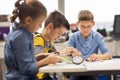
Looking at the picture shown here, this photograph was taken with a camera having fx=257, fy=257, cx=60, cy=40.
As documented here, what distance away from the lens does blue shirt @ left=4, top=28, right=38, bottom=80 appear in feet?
4.85

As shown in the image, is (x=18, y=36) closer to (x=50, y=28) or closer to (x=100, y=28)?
(x=50, y=28)

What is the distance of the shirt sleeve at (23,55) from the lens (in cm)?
148

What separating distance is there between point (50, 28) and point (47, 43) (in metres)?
0.12

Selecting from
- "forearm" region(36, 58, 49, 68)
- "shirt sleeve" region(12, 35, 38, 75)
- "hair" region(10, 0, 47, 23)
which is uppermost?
"hair" region(10, 0, 47, 23)

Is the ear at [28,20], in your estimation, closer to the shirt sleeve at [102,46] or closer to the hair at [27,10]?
the hair at [27,10]

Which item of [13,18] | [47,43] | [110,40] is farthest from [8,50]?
[110,40]

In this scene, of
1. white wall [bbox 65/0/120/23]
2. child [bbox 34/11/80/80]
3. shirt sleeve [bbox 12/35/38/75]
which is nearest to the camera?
shirt sleeve [bbox 12/35/38/75]

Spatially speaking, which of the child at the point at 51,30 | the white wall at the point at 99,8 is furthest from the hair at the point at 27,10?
the white wall at the point at 99,8

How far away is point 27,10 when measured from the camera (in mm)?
1524

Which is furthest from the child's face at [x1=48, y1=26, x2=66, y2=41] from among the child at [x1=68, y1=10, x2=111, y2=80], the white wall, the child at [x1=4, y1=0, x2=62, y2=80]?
the white wall

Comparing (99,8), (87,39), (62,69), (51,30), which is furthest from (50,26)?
(99,8)

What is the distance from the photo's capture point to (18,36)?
149 centimetres

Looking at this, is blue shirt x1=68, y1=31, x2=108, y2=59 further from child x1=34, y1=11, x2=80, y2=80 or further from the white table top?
the white table top

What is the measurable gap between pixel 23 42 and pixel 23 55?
75mm
